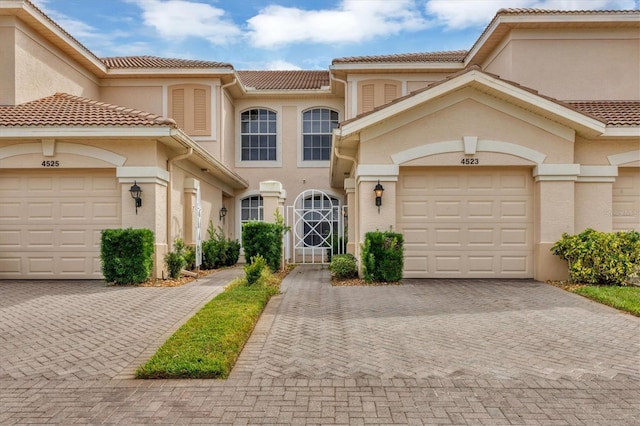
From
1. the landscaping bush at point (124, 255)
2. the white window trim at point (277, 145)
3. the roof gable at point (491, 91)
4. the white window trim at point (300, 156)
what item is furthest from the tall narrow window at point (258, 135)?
the landscaping bush at point (124, 255)

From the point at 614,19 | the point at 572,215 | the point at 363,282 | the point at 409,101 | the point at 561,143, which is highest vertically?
the point at 614,19

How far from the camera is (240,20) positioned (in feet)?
41.6

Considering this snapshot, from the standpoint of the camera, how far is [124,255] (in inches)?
400

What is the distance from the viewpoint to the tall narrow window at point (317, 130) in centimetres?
2000

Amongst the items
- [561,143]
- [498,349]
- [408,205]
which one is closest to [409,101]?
[408,205]

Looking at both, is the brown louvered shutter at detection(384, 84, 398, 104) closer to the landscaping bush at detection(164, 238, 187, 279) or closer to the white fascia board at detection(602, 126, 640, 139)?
the white fascia board at detection(602, 126, 640, 139)

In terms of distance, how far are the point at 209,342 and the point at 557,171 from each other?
28.8 feet

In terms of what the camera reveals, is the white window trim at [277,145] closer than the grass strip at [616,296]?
No

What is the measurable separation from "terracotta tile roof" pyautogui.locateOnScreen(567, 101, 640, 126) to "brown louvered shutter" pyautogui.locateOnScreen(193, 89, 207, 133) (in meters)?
12.2

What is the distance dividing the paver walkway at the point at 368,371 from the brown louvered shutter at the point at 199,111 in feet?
36.3

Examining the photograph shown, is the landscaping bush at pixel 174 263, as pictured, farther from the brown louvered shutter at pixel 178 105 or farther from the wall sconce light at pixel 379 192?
the brown louvered shutter at pixel 178 105

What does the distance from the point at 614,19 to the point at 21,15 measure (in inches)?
634

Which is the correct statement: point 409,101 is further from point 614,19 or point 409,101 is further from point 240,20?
point 614,19

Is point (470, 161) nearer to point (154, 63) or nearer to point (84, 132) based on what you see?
point (84, 132)
